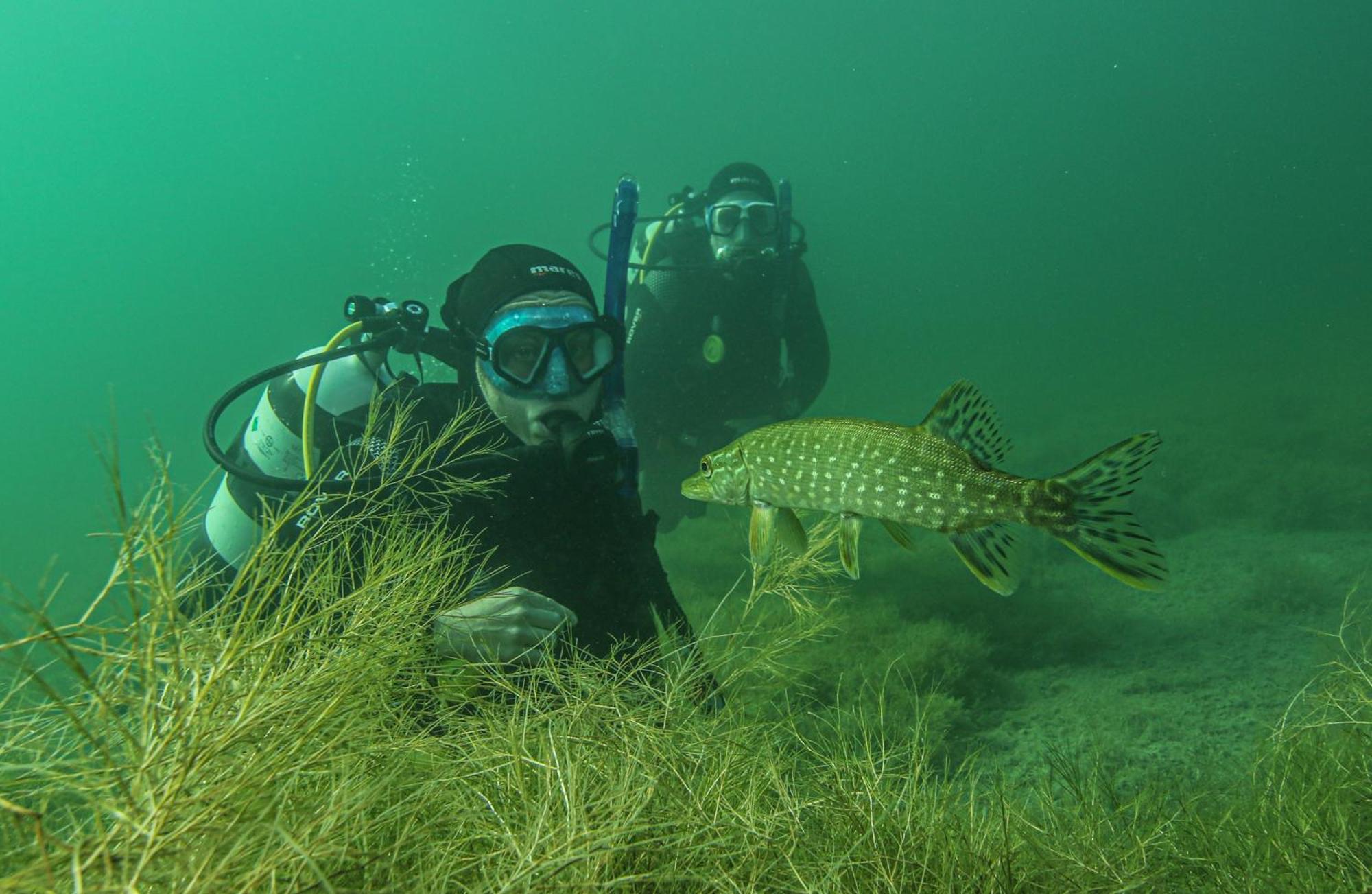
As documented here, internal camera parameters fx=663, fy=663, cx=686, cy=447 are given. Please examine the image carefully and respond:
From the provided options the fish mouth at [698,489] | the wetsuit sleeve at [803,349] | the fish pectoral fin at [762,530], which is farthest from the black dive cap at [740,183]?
the fish pectoral fin at [762,530]

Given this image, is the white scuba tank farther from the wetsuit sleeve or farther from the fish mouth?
the wetsuit sleeve

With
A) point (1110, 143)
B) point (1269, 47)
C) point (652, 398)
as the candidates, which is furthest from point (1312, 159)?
point (652, 398)

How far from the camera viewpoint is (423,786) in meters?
1.30

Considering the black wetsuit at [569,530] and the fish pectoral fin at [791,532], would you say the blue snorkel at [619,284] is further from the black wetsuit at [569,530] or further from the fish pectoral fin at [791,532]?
the fish pectoral fin at [791,532]

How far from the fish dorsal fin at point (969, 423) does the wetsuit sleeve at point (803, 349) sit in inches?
279

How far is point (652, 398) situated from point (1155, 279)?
14670cm

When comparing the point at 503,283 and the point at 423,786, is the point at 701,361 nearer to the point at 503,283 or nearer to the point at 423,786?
the point at 503,283

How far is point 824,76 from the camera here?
149m

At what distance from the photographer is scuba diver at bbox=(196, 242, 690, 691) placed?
3596 millimetres

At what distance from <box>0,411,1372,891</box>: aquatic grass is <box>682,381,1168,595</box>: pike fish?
697 millimetres

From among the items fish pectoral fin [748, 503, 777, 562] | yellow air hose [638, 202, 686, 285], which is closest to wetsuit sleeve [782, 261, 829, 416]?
yellow air hose [638, 202, 686, 285]

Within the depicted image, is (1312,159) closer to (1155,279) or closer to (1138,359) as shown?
(1155,279)

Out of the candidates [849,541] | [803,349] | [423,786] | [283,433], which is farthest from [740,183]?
[423,786]

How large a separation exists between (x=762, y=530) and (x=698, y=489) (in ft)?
1.18
